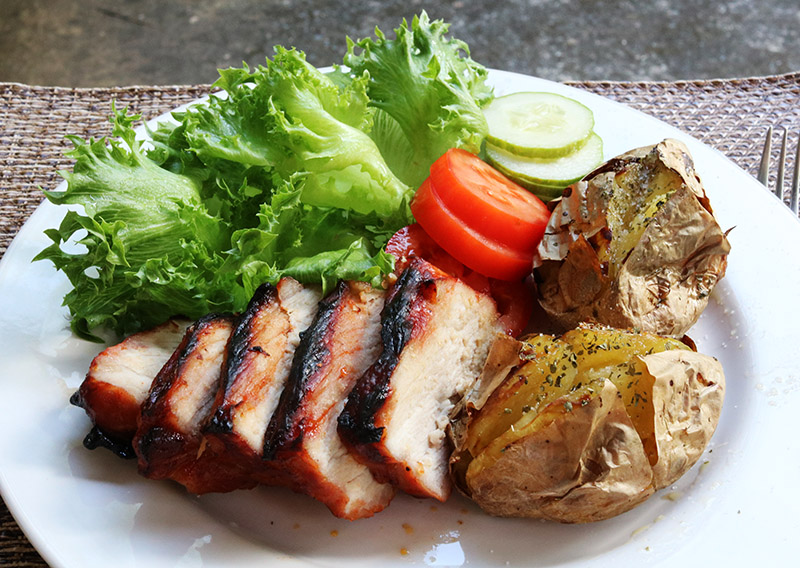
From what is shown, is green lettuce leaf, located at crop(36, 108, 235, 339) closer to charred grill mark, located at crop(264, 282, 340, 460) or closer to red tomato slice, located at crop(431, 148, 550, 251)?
charred grill mark, located at crop(264, 282, 340, 460)

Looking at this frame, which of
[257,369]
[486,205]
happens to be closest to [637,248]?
[486,205]

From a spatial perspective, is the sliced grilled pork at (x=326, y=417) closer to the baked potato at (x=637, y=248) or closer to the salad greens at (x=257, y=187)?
the salad greens at (x=257, y=187)

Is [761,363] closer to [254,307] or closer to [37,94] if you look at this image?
[254,307]


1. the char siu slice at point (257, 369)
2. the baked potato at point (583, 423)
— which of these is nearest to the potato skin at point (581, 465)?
the baked potato at point (583, 423)

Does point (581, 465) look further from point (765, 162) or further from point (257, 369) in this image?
point (765, 162)

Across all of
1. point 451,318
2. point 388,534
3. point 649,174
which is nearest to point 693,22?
point 649,174

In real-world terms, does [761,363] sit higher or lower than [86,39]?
higher
